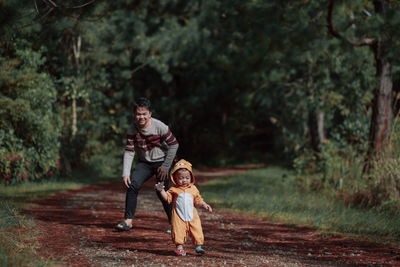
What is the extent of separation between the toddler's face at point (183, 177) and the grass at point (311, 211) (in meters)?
2.87

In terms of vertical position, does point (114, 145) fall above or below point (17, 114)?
below

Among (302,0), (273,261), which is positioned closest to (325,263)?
(273,261)

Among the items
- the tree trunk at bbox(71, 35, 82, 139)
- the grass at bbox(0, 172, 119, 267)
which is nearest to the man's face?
the grass at bbox(0, 172, 119, 267)

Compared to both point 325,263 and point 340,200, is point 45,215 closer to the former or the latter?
point 325,263

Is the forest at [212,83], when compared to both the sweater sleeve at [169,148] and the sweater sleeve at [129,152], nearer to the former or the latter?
the sweater sleeve at [169,148]

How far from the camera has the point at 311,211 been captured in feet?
26.3

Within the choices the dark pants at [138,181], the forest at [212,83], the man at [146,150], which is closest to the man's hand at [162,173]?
the man at [146,150]

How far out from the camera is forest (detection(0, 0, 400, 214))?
9031 mm

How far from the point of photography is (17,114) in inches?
380

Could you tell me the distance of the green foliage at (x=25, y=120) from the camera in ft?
31.7

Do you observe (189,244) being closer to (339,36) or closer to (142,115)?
(142,115)

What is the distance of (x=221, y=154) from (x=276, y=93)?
4960 mm

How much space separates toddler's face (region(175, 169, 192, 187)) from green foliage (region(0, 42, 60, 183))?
5.93 meters

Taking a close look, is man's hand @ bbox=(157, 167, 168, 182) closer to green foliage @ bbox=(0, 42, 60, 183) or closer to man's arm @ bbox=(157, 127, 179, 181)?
man's arm @ bbox=(157, 127, 179, 181)
